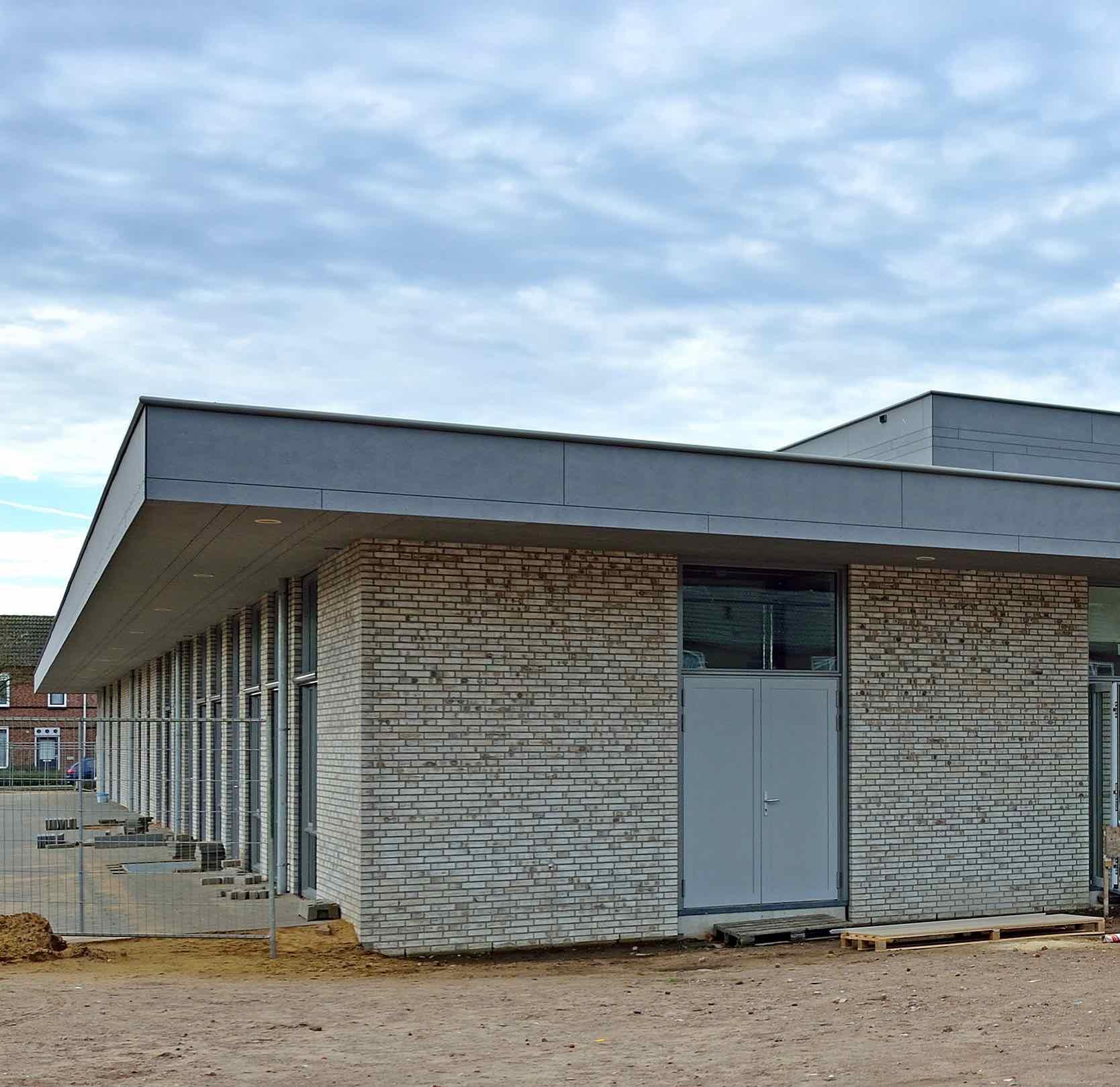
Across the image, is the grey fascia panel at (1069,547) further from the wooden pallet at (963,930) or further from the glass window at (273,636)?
the glass window at (273,636)

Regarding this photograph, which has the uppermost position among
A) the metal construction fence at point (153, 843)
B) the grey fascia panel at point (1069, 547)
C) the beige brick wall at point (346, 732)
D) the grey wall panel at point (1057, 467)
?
the grey wall panel at point (1057, 467)

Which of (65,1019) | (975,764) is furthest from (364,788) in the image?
(975,764)

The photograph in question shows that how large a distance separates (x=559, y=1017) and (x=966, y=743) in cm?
701

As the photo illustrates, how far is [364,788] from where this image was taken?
1253cm

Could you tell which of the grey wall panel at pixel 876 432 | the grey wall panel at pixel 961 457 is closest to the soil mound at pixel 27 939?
the grey wall panel at pixel 876 432

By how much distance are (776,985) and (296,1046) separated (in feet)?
13.6

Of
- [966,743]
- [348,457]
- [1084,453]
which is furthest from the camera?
[1084,453]

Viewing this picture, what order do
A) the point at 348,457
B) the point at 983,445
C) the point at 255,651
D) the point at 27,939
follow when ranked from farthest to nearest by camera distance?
the point at 983,445 < the point at 255,651 < the point at 27,939 < the point at 348,457

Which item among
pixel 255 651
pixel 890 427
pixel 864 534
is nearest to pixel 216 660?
pixel 255 651

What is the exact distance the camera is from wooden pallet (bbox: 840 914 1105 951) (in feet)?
43.4

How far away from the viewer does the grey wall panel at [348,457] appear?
10555mm

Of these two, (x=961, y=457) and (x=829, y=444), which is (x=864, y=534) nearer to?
(x=961, y=457)

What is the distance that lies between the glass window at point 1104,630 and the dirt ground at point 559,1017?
432 cm

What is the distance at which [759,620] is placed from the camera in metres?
14.5
